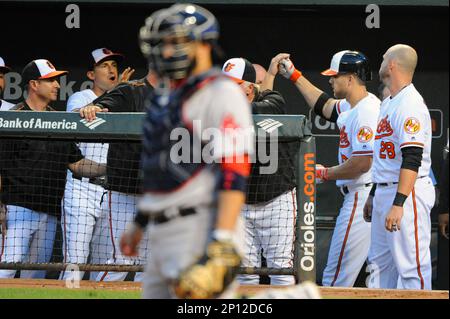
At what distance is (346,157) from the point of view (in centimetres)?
698

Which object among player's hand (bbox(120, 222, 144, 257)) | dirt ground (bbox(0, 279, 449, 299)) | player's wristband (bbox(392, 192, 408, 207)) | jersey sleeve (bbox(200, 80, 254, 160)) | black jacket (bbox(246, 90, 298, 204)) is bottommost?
dirt ground (bbox(0, 279, 449, 299))

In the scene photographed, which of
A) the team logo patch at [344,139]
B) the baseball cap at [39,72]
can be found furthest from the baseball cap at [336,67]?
the baseball cap at [39,72]

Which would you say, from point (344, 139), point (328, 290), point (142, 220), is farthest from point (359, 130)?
point (142, 220)

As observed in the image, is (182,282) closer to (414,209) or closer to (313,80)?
(414,209)

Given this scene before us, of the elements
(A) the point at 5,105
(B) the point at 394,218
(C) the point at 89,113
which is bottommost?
(B) the point at 394,218

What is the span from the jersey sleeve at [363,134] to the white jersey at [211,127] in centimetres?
354

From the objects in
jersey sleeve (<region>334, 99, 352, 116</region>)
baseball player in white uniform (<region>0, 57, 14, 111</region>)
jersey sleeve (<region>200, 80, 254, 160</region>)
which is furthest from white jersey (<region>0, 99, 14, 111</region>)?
jersey sleeve (<region>200, 80, 254, 160</region>)

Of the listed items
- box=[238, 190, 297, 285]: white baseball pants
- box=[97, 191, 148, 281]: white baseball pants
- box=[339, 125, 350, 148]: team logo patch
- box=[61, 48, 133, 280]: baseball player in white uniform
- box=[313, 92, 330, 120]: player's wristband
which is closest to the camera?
box=[238, 190, 297, 285]: white baseball pants

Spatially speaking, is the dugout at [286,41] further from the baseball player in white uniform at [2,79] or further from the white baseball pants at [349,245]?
the white baseball pants at [349,245]

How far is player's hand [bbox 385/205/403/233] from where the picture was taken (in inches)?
236

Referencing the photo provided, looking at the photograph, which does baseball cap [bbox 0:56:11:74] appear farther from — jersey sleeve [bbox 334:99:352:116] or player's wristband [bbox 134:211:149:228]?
player's wristband [bbox 134:211:149:228]

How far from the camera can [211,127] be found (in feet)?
10.6

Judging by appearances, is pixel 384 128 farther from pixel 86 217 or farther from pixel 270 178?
pixel 86 217

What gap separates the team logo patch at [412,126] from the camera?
606 cm
